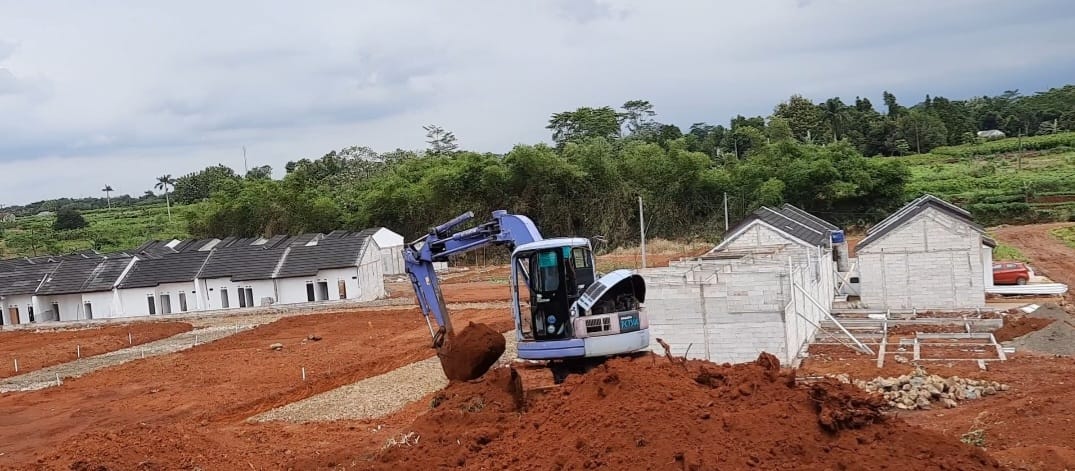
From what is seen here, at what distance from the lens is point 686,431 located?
26.6 feet

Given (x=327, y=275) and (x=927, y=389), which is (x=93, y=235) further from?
(x=927, y=389)

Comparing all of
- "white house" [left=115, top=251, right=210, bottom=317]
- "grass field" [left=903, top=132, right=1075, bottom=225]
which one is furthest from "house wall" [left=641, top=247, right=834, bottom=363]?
"grass field" [left=903, top=132, right=1075, bottom=225]

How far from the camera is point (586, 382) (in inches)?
396

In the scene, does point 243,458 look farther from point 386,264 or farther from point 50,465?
point 386,264

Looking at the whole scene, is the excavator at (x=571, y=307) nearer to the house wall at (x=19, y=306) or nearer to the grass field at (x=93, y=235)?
the house wall at (x=19, y=306)

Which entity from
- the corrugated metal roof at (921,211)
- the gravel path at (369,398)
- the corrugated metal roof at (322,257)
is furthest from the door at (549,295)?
the corrugated metal roof at (322,257)

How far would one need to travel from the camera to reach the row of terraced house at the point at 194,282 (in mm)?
37219

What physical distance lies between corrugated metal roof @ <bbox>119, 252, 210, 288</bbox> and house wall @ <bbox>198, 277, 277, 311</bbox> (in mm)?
821

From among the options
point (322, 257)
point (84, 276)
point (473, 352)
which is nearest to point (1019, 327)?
point (473, 352)

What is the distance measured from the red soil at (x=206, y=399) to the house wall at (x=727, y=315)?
677cm

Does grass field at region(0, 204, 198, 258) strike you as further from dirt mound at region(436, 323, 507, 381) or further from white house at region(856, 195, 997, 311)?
dirt mound at region(436, 323, 507, 381)

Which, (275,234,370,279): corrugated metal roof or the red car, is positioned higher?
(275,234,370,279): corrugated metal roof

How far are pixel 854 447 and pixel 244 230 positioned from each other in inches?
2316

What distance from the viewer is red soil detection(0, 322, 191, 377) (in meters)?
26.7
